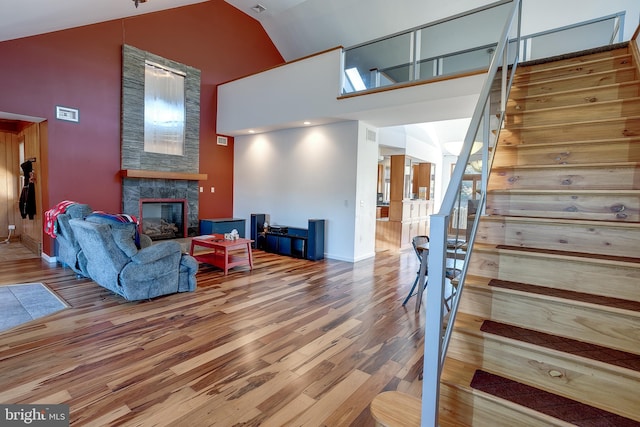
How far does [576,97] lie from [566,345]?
2442 mm

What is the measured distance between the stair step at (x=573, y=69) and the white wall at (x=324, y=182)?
2.89 m

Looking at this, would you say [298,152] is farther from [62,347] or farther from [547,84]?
[62,347]

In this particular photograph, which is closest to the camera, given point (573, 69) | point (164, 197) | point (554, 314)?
point (554, 314)

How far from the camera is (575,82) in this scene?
305 cm

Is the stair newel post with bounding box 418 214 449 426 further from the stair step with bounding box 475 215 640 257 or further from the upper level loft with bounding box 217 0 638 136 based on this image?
the upper level loft with bounding box 217 0 638 136

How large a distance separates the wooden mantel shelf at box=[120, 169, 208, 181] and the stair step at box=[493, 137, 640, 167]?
5.99 meters

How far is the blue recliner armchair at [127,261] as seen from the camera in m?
3.46

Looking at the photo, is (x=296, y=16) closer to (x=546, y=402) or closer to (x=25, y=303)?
(x=25, y=303)

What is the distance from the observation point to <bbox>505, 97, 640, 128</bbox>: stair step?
2568mm

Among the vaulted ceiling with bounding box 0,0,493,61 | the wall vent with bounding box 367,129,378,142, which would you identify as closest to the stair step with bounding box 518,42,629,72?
the wall vent with bounding box 367,129,378,142

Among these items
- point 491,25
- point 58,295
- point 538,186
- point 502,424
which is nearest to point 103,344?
point 58,295

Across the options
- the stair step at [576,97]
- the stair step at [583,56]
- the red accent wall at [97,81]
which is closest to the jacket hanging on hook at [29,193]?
the red accent wall at [97,81]

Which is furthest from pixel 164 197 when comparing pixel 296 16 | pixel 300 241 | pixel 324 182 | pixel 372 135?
pixel 296 16

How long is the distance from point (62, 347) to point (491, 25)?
599cm
